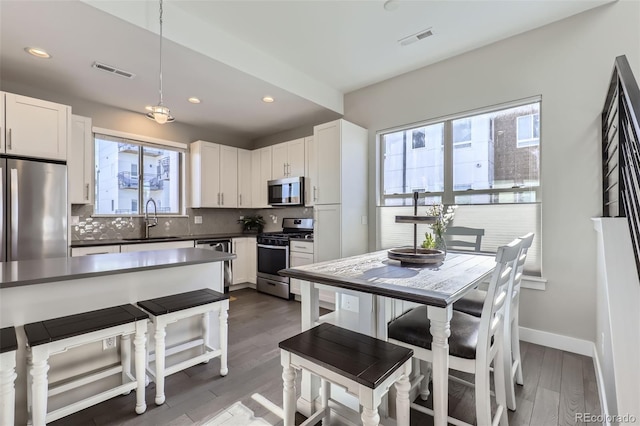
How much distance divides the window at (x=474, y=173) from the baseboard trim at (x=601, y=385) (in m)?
0.74

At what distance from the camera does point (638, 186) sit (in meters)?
1.03

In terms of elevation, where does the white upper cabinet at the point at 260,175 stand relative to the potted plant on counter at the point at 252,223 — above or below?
above

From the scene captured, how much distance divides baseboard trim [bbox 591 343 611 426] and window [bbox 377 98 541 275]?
29.3 inches

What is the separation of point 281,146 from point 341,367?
4.10 meters

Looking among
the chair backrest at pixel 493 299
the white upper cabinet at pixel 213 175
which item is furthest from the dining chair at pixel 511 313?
the white upper cabinet at pixel 213 175

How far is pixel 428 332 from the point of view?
4.89ft

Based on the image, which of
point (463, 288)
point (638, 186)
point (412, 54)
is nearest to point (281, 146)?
point (412, 54)

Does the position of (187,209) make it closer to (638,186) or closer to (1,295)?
(1,295)

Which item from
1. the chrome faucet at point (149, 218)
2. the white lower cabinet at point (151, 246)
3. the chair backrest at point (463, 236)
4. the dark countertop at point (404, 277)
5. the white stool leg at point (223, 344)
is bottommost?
the white stool leg at point (223, 344)

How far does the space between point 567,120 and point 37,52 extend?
16.0 ft

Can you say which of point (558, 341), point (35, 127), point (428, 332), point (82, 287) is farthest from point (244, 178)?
point (558, 341)

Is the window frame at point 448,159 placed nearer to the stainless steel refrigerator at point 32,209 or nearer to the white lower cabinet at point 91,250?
the white lower cabinet at point 91,250

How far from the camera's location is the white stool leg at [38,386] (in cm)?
143

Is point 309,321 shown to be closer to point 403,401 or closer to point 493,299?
point 403,401
